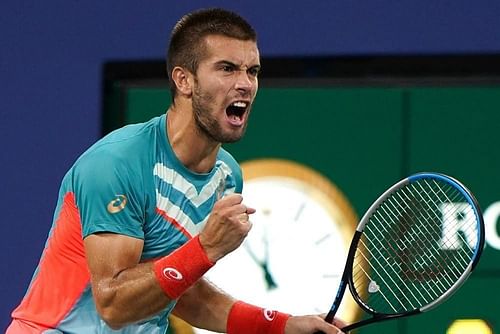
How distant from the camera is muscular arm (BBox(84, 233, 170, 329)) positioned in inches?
157

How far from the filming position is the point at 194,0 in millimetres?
6141

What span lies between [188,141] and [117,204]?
33 centimetres

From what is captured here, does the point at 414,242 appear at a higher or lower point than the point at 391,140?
lower

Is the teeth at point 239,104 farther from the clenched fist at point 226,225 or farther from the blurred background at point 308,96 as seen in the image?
the blurred background at point 308,96

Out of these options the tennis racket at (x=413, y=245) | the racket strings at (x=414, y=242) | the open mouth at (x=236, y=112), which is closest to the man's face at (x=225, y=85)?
the open mouth at (x=236, y=112)

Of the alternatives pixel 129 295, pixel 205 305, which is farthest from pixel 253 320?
pixel 129 295

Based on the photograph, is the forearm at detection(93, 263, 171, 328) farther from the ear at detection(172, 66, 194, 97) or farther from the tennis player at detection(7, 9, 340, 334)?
the ear at detection(172, 66, 194, 97)

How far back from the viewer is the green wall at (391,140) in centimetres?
600

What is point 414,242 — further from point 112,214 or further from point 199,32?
point 112,214

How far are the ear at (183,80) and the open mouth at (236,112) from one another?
0.40ft

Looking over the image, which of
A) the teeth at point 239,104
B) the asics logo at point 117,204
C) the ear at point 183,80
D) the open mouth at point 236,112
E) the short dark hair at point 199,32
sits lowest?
the asics logo at point 117,204

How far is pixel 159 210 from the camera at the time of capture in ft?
13.9

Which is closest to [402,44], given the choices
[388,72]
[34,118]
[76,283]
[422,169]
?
[388,72]

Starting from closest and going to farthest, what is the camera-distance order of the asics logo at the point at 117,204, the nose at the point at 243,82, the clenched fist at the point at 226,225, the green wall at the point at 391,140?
the clenched fist at the point at 226,225 < the asics logo at the point at 117,204 < the nose at the point at 243,82 < the green wall at the point at 391,140
